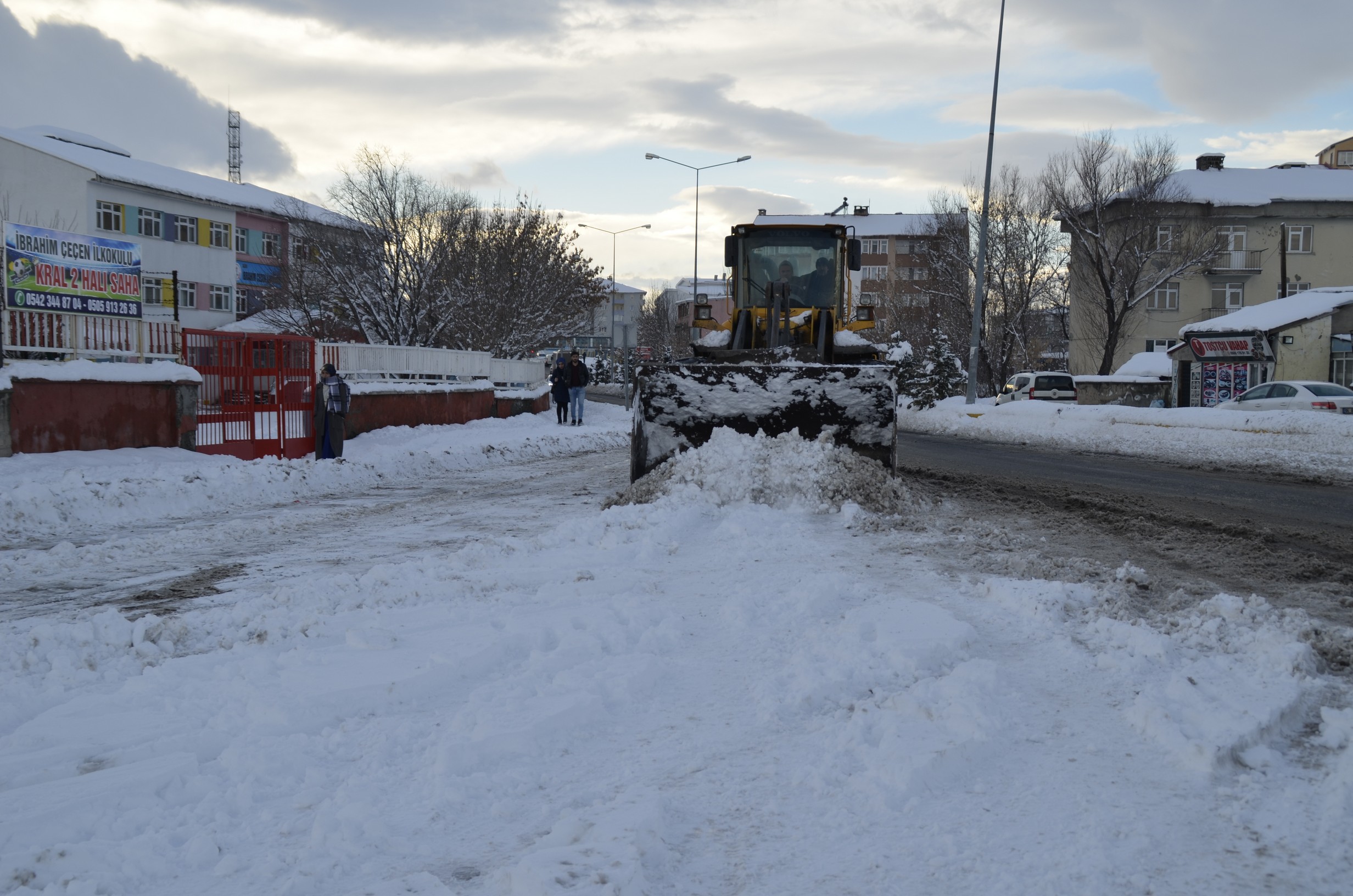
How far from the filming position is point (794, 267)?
13.0 metres

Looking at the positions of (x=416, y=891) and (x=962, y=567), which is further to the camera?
(x=962, y=567)

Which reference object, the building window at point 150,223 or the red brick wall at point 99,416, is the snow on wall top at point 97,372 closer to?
the red brick wall at point 99,416

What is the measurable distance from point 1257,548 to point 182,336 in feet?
44.5

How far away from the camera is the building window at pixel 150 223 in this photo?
137 feet

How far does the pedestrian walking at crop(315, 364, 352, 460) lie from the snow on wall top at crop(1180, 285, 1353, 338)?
31130 mm

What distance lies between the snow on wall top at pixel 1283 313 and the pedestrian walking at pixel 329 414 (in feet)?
102

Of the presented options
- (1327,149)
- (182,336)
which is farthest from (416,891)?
(1327,149)

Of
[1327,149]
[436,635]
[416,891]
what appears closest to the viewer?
[416,891]

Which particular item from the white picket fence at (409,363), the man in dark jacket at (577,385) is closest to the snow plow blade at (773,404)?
the white picket fence at (409,363)

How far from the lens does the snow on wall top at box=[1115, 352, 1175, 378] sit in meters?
41.0

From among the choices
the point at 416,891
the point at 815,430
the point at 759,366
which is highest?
the point at 759,366

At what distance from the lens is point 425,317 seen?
2969cm

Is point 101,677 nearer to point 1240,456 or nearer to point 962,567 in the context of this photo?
point 962,567

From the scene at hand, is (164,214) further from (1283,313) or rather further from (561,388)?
(1283,313)
